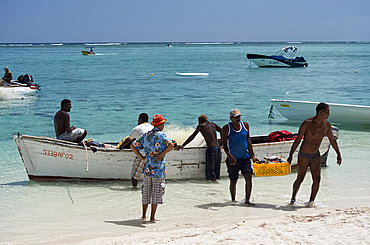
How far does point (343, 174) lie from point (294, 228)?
14.9 ft

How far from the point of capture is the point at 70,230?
6629 mm

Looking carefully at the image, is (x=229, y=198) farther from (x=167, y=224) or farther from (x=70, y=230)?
(x=70, y=230)

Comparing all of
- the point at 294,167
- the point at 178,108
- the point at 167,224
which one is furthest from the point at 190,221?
the point at 178,108

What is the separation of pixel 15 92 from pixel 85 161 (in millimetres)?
17495

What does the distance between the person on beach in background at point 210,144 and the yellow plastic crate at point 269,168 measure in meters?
1.59

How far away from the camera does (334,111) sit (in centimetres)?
1681

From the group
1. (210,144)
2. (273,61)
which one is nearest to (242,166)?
(210,144)

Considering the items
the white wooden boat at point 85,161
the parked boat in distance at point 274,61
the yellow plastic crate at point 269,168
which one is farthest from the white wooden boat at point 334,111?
the parked boat in distance at point 274,61

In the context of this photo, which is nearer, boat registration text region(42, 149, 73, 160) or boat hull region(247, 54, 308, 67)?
boat registration text region(42, 149, 73, 160)

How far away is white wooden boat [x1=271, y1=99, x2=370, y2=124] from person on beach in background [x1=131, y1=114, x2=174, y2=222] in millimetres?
11395

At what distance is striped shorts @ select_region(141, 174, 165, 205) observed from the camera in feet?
21.0

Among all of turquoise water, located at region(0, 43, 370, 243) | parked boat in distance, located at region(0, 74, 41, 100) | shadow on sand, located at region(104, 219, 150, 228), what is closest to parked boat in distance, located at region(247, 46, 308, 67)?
turquoise water, located at region(0, 43, 370, 243)

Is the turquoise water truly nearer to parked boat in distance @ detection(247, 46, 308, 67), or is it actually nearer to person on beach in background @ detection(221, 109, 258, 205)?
person on beach in background @ detection(221, 109, 258, 205)

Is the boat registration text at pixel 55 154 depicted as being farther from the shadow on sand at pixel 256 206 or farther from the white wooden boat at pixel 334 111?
the white wooden boat at pixel 334 111
